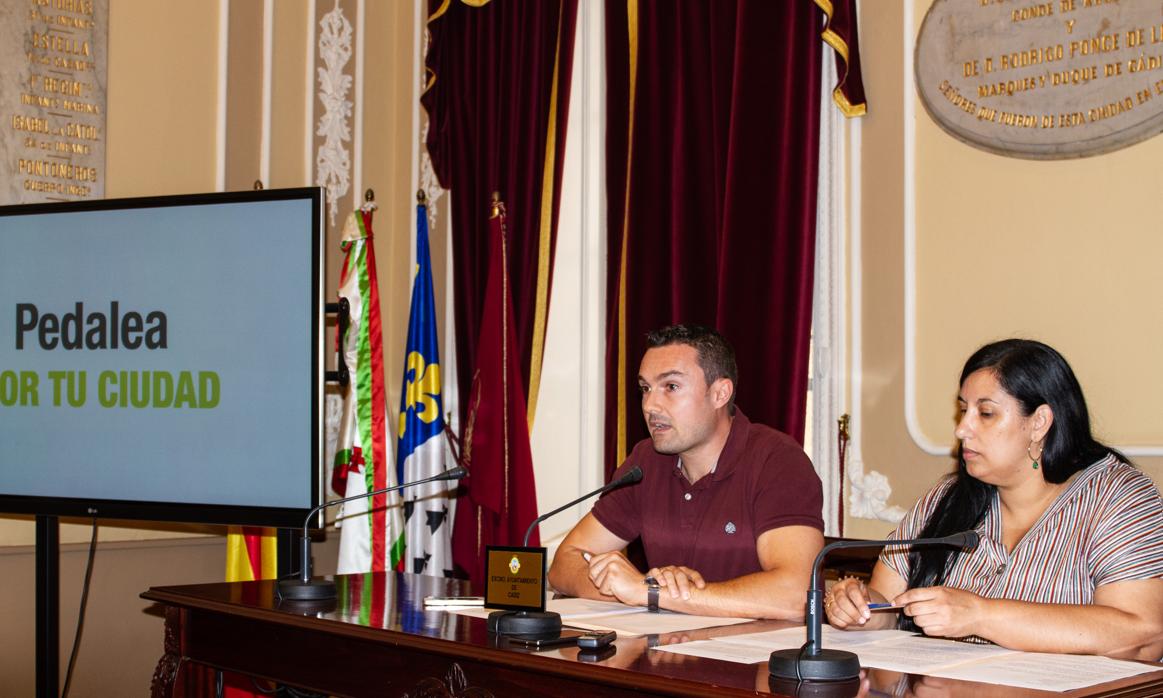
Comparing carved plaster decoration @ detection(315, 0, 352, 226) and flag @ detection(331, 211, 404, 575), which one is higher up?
carved plaster decoration @ detection(315, 0, 352, 226)

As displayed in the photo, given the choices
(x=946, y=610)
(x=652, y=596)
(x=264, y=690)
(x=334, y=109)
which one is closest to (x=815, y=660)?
(x=946, y=610)

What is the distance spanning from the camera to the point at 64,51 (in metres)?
4.11

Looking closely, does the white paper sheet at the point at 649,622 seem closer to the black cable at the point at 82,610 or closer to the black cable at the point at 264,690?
the black cable at the point at 264,690

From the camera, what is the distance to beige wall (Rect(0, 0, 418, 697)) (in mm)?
4070

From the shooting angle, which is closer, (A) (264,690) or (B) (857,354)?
(A) (264,690)

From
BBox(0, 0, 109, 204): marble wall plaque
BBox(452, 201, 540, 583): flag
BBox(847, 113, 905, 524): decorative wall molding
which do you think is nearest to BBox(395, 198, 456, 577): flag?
BBox(452, 201, 540, 583): flag

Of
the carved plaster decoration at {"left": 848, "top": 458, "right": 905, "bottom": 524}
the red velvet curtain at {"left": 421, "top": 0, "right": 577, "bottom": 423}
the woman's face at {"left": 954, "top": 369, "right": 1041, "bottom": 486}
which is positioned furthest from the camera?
the red velvet curtain at {"left": 421, "top": 0, "right": 577, "bottom": 423}

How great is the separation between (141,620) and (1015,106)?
331cm

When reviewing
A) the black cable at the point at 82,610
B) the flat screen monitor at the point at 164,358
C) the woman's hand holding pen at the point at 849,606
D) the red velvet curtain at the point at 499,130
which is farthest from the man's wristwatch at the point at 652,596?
the black cable at the point at 82,610

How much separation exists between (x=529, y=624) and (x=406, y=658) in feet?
0.88

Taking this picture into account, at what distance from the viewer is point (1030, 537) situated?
7.75ft

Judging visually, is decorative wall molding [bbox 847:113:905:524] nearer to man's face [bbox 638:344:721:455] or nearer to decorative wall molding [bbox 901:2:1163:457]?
decorative wall molding [bbox 901:2:1163:457]

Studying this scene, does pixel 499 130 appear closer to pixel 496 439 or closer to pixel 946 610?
pixel 496 439

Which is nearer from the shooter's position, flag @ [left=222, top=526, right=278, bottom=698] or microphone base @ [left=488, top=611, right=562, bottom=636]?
microphone base @ [left=488, top=611, right=562, bottom=636]
